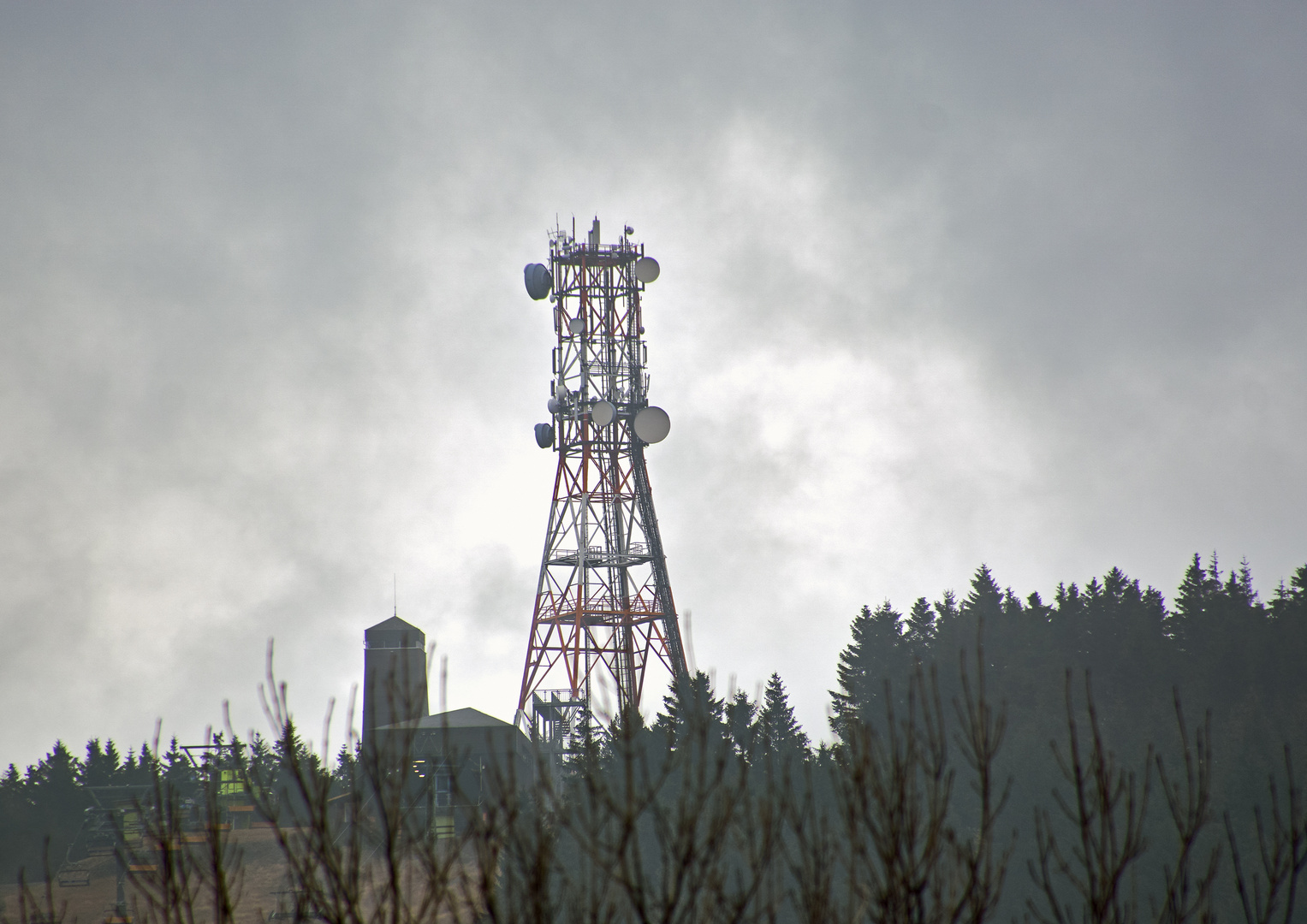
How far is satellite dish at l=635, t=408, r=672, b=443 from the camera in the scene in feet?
143

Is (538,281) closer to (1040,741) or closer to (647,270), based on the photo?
(647,270)

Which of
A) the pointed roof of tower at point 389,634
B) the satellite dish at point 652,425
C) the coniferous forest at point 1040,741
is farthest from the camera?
the pointed roof of tower at point 389,634

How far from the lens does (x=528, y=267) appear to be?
152ft

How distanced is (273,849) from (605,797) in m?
45.4

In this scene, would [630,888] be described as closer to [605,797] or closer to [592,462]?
[605,797]

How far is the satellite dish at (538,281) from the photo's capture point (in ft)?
151

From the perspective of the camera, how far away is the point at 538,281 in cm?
4591

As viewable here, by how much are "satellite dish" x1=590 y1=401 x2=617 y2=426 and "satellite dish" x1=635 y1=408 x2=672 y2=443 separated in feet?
3.22

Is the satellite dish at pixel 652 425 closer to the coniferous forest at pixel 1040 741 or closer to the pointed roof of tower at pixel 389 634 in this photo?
the coniferous forest at pixel 1040 741

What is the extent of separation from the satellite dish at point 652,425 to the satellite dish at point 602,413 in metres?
0.98

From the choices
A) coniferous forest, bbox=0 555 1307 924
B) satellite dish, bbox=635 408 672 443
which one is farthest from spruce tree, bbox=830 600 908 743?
satellite dish, bbox=635 408 672 443

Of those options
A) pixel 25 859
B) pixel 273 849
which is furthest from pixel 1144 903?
pixel 25 859

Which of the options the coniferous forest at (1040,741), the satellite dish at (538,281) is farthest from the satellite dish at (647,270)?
the coniferous forest at (1040,741)

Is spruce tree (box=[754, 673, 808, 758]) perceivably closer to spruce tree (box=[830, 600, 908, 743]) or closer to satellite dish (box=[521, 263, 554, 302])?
spruce tree (box=[830, 600, 908, 743])
